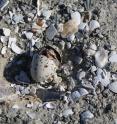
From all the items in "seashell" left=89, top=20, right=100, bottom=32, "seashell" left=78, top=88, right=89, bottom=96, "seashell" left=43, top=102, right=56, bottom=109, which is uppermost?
"seashell" left=89, top=20, right=100, bottom=32

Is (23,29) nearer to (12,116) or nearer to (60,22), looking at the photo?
(60,22)

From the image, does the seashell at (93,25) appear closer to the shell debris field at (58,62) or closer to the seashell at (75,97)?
the shell debris field at (58,62)

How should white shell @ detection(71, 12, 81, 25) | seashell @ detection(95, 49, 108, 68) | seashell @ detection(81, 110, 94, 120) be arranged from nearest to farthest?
seashell @ detection(81, 110, 94, 120) < seashell @ detection(95, 49, 108, 68) < white shell @ detection(71, 12, 81, 25)

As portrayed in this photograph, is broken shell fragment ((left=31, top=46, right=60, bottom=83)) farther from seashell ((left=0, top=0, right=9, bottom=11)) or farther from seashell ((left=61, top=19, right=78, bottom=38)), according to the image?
seashell ((left=0, top=0, right=9, bottom=11))

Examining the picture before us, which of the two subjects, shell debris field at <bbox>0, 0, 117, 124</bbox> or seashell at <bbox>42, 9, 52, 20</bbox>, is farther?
seashell at <bbox>42, 9, 52, 20</bbox>

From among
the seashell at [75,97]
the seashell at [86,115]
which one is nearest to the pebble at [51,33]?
the seashell at [75,97]

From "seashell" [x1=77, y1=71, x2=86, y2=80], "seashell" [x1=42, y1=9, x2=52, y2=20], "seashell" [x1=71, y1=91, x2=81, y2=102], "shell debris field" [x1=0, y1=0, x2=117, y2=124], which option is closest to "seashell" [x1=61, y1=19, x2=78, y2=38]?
"shell debris field" [x1=0, y1=0, x2=117, y2=124]

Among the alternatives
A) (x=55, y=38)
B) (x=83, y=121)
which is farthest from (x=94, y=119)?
(x=55, y=38)
